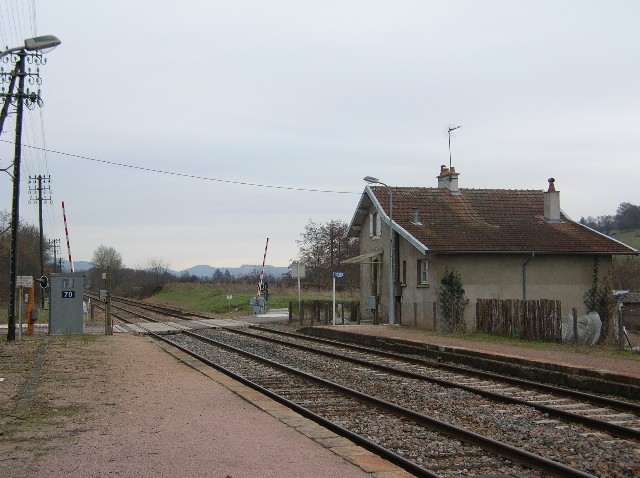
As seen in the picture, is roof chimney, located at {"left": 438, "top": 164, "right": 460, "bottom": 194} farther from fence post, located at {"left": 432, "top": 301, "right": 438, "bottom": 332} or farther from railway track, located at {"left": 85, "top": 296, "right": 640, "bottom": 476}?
railway track, located at {"left": 85, "top": 296, "right": 640, "bottom": 476}

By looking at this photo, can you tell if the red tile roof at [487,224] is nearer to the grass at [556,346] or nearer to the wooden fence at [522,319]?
the wooden fence at [522,319]

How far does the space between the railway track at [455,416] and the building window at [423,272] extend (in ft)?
41.6

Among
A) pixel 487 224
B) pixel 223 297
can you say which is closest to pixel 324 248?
pixel 223 297

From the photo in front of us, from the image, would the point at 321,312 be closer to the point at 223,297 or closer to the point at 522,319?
the point at 522,319

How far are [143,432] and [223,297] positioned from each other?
162ft

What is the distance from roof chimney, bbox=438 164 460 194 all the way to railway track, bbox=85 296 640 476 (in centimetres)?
1904

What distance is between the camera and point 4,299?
62688mm

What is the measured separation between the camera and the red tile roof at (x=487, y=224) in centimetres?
3014

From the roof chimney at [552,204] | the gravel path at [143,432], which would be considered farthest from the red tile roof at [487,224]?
the gravel path at [143,432]

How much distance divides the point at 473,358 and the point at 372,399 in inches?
256

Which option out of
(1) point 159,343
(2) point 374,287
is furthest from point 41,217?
(1) point 159,343

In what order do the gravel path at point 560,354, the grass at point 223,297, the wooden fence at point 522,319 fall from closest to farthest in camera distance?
the gravel path at point 560,354 < the wooden fence at point 522,319 < the grass at point 223,297

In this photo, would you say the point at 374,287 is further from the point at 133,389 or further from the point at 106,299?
the point at 133,389

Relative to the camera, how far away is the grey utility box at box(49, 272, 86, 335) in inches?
1030
